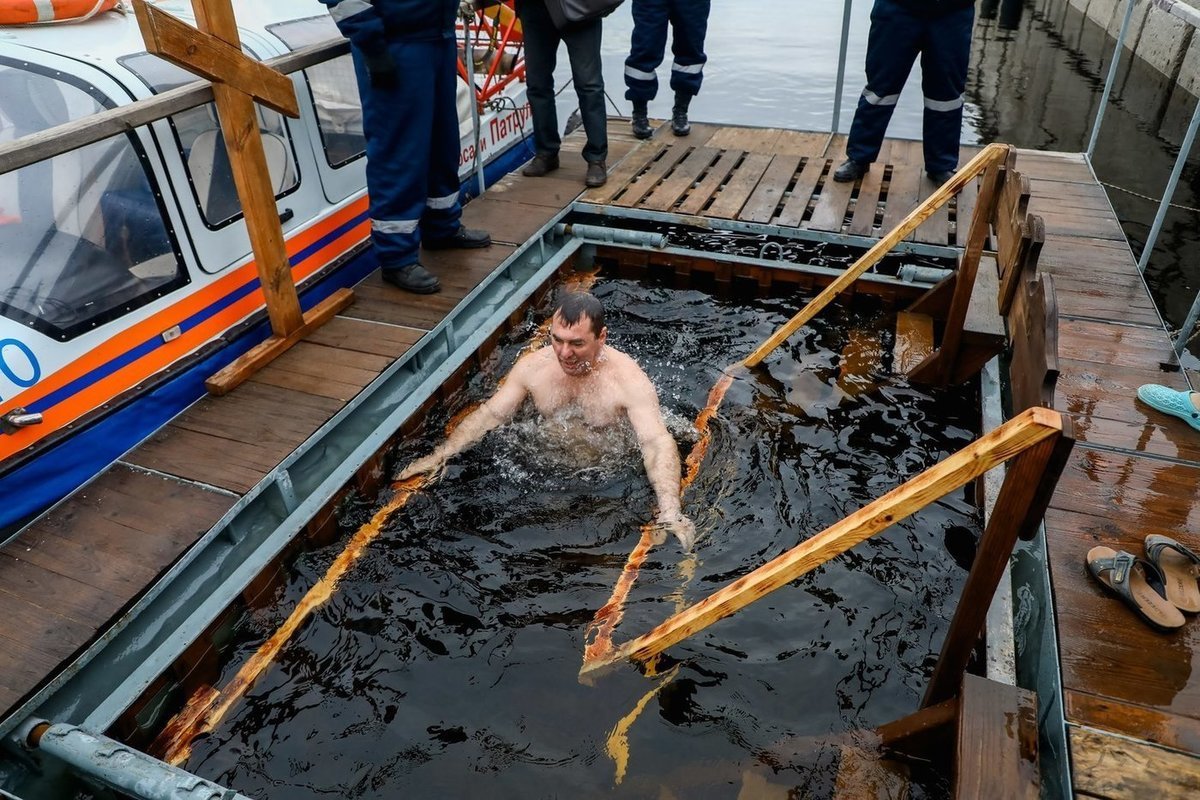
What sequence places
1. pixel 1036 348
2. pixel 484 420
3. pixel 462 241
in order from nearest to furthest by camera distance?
1. pixel 1036 348
2. pixel 484 420
3. pixel 462 241

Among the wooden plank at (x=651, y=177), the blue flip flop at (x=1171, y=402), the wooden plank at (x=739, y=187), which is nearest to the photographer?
the blue flip flop at (x=1171, y=402)

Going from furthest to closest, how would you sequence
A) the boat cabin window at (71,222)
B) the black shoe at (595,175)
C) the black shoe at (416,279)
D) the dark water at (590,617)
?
1. the black shoe at (595,175)
2. the black shoe at (416,279)
3. the boat cabin window at (71,222)
4. the dark water at (590,617)

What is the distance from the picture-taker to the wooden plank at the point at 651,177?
21.4 feet

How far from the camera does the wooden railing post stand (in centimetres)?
196

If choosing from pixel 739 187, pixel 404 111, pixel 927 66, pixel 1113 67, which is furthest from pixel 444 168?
pixel 1113 67

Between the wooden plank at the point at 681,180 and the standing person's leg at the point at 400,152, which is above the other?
the standing person's leg at the point at 400,152

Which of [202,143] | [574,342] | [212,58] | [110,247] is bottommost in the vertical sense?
[574,342]

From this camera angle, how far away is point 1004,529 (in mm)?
2137

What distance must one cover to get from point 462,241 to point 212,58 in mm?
2315

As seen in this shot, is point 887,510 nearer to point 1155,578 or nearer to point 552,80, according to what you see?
point 1155,578

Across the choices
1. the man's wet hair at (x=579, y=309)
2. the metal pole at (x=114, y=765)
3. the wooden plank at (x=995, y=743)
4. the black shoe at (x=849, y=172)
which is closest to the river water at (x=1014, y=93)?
Answer: the black shoe at (x=849, y=172)

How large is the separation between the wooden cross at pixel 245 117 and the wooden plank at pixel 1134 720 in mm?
3961

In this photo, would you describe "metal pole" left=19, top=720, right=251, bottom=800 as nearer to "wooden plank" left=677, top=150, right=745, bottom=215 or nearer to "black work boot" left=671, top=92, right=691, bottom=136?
"wooden plank" left=677, top=150, right=745, bottom=215

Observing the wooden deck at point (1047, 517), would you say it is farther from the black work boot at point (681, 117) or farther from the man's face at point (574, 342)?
the black work boot at point (681, 117)
